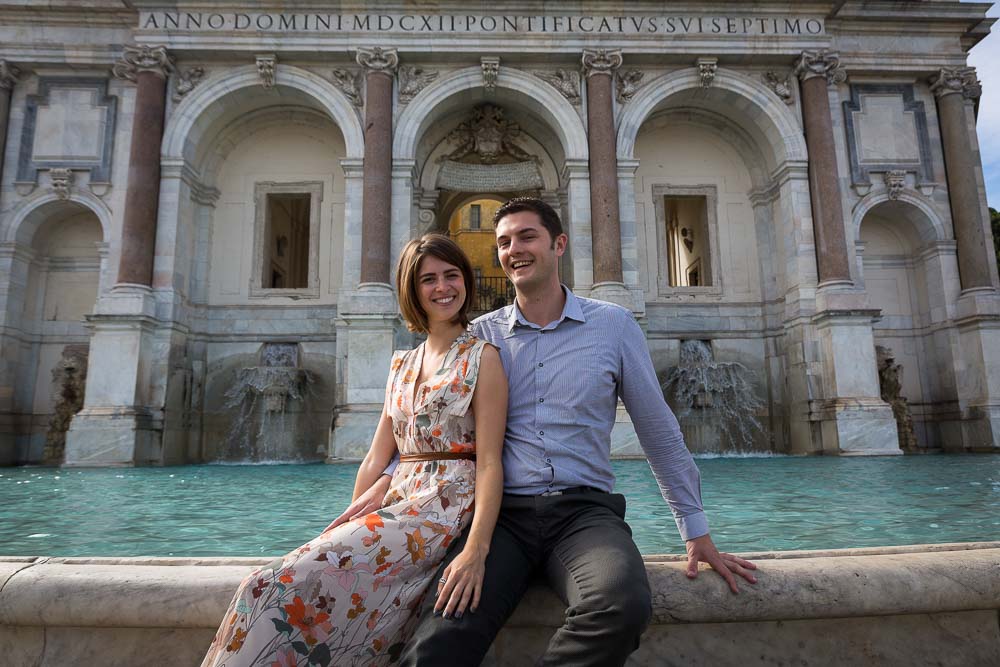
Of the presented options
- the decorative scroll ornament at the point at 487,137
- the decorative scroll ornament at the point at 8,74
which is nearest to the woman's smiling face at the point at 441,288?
the decorative scroll ornament at the point at 487,137

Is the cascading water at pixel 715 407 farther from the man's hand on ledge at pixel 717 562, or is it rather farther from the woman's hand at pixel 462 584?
the woman's hand at pixel 462 584

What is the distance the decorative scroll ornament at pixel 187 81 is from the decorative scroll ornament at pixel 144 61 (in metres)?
0.27

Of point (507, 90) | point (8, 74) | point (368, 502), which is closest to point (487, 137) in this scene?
point (507, 90)

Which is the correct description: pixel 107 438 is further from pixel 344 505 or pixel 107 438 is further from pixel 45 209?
pixel 344 505

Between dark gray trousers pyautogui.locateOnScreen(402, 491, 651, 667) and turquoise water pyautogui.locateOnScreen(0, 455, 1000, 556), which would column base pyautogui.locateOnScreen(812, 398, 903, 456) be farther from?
dark gray trousers pyautogui.locateOnScreen(402, 491, 651, 667)

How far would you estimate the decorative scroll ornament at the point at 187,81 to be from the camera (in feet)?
44.1

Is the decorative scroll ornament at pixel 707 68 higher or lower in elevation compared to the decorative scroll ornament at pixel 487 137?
higher

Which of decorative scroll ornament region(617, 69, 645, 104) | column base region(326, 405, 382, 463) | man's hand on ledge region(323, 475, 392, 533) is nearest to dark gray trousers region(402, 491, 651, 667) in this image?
man's hand on ledge region(323, 475, 392, 533)

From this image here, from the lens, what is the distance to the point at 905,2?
564 inches

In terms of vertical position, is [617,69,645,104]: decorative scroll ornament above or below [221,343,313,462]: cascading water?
above

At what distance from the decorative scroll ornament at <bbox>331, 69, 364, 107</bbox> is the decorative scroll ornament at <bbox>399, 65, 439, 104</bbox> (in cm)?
91

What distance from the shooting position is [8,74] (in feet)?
44.8

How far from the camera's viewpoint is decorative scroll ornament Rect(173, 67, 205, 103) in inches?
529

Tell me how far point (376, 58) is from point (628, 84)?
5.37m
